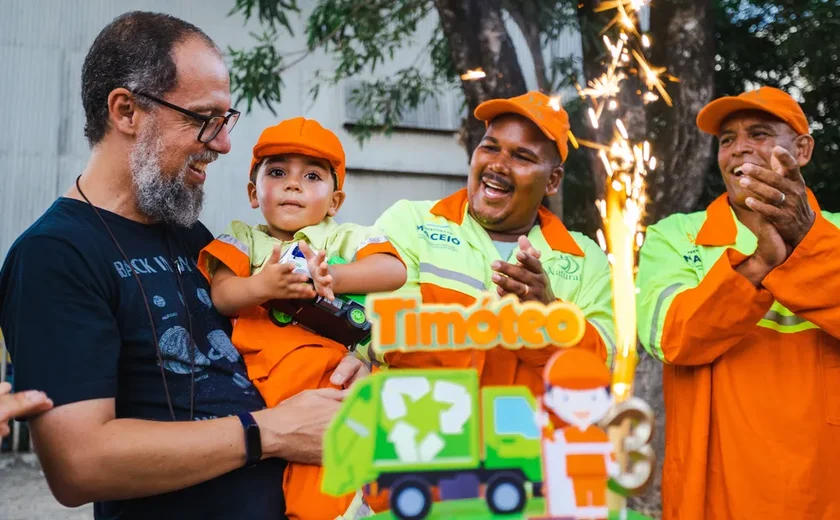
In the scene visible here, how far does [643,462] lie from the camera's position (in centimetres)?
153

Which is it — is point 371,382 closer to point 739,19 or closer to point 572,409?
point 572,409

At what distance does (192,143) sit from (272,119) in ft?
23.1

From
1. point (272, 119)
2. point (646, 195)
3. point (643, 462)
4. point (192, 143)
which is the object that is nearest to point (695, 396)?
point (643, 462)

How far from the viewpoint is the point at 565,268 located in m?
2.61

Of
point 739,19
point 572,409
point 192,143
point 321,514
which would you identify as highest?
point 739,19

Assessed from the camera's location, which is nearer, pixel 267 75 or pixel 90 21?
pixel 267 75

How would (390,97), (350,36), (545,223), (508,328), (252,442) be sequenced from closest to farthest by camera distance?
1. (508,328)
2. (252,442)
3. (545,223)
4. (350,36)
5. (390,97)

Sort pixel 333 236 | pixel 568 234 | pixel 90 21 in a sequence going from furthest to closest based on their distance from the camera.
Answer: pixel 90 21 → pixel 568 234 → pixel 333 236

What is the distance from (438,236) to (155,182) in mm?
946

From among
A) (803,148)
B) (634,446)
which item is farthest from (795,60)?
(634,446)

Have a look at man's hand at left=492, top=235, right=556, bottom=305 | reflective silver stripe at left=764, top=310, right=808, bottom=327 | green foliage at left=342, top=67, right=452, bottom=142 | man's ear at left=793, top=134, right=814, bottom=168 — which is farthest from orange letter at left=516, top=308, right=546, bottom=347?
green foliage at left=342, top=67, right=452, bottom=142

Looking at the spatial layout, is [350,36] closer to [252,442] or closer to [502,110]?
[502,110]

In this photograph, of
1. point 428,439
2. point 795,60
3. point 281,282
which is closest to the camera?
point 428,439

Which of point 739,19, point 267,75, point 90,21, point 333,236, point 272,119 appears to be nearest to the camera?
point 333,236
